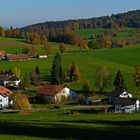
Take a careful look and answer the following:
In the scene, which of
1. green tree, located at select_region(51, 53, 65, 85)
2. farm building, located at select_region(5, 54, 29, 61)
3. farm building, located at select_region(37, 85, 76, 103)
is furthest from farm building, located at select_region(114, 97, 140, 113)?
farm building, located at select_region(5, 54, 29, 61)

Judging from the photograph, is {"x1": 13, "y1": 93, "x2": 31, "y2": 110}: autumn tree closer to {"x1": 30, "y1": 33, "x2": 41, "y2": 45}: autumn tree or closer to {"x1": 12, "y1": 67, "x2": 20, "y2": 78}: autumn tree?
{"x1": 12, "y1": 67, "x2": 20, "y2": 78}: autumn tree

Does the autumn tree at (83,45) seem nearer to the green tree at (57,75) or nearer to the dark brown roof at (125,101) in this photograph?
the green tree at (57,75)

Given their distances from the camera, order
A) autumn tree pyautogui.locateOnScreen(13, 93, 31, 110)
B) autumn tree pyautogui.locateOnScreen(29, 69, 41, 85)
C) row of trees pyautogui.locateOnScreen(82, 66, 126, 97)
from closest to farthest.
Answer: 1. autumn tree pyautogui.locateOnScreen(13, 93, 31, 110)
2. row of trees pyautogui.locateOnScreen(82, 66, 126, 97)
3. autumn tree pyautogui.locateOnScreen(29, 69, 41, 85)

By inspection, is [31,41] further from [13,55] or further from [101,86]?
[101,86]

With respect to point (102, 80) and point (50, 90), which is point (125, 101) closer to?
point (50, 90)

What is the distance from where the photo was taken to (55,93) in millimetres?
84000

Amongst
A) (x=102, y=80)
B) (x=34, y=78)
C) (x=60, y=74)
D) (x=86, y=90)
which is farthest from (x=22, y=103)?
(x=60, y=74)

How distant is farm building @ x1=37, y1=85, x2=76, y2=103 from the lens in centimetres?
8366

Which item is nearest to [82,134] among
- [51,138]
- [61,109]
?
[51,138]

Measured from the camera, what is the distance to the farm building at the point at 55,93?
83.7 meters

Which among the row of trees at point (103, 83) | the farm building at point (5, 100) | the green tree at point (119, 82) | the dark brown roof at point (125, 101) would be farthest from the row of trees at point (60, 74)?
the dark brown roof at point (125, 101)

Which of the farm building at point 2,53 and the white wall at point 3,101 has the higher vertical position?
the farm building at point 2,53

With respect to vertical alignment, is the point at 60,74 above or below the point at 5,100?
above

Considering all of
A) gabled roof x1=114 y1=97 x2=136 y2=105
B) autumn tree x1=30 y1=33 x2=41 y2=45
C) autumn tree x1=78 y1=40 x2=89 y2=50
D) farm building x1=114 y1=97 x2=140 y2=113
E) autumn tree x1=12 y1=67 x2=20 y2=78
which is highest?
autumn tree x1=30 y1=33 x2=41 y2=45
